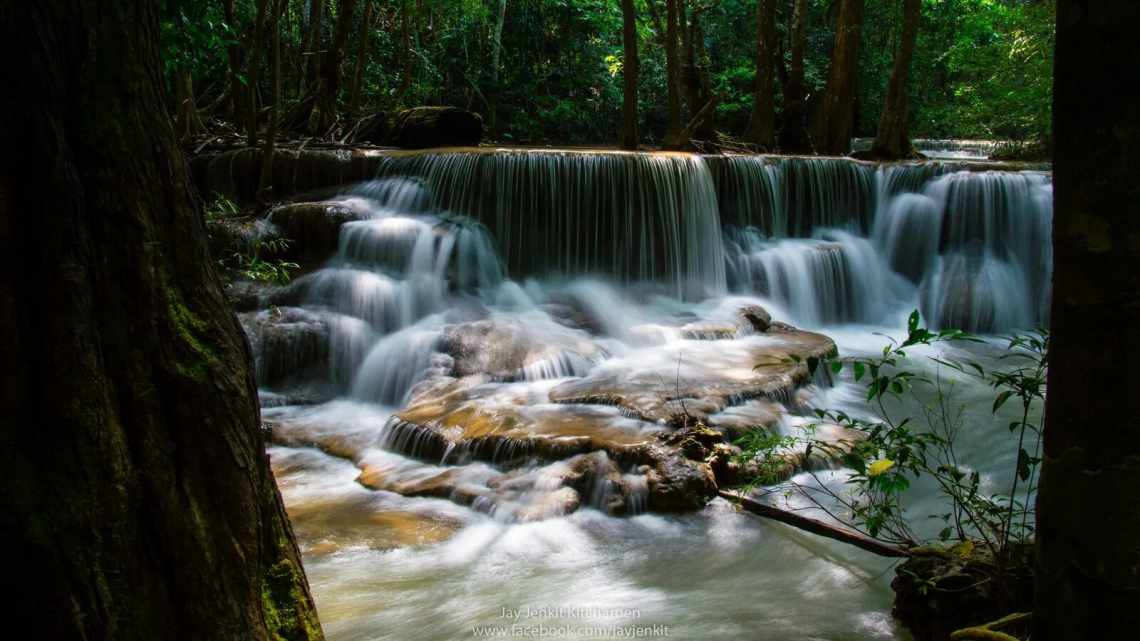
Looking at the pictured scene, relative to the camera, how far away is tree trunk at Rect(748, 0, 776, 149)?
15695 millimetres

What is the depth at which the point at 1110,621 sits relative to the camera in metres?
1.66

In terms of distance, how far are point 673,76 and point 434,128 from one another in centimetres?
421

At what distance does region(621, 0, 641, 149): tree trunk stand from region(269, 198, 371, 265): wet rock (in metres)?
5.62

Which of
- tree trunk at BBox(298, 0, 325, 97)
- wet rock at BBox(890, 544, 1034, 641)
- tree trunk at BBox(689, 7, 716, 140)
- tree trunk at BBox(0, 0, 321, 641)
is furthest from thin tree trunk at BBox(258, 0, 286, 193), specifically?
wet rock at BBox(890, 544, 1034, 641)

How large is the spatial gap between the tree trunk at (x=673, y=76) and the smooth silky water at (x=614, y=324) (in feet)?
8.20

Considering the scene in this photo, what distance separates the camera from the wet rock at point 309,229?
10.4 metres

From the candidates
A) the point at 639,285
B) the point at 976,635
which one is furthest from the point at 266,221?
the point at 976,635

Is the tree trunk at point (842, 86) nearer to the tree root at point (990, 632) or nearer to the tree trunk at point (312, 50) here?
the tree trunk at point (312, 50)

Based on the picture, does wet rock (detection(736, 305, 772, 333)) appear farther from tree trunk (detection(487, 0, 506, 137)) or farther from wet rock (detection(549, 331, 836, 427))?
tree trunk (detection(487, 0, 506, 137))

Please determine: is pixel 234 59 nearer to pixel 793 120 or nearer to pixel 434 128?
pixel 434 128

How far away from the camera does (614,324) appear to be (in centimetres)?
1010

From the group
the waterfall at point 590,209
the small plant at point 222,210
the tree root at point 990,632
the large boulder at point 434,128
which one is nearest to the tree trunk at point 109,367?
the tree root at point 990,632

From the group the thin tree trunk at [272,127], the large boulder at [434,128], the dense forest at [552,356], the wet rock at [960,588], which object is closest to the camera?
the dense forest at [552,356]

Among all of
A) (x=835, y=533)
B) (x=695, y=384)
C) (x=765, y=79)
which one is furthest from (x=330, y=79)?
(x=835, y=533)
